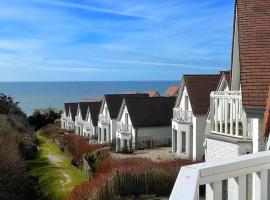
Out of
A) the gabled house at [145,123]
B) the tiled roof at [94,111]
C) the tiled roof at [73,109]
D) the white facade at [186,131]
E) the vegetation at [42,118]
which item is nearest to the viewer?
the white facade at [186,131]

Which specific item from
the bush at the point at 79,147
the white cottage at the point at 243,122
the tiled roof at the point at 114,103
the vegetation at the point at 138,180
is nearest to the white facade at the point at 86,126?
the tiled roof at the point at 114,103

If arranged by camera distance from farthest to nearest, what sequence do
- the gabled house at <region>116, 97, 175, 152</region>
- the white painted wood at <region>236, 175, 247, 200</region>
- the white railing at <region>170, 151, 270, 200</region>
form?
1. the gabled house at <region>116, 97, 175, 152</region>
2. the white painted wood at <region>236, 175, 247, 200</region>
3. the white railing at <region>170, 151, 270, 200</region>

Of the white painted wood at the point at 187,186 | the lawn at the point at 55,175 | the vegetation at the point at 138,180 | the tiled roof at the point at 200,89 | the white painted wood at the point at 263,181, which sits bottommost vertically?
the lawn at the point at 55,175

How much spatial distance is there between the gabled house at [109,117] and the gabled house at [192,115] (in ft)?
51.8

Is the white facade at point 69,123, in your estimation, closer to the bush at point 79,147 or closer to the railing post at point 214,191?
the bush at point 79,147

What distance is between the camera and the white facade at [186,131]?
33500 millimetres

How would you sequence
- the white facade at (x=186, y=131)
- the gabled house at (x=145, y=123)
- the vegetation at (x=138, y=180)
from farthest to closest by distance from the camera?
1. the gabled house at (x=145, y=123)
2. the white facade at (x=186, y=131)
3. the vegetation at (x=138, y=180)

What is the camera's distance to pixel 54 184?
1085 inches

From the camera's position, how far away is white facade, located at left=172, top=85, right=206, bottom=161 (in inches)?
1319

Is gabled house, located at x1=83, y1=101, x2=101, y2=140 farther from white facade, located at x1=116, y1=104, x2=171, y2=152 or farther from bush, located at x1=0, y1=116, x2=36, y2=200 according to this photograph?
bush, located at x1=0, y1=116, x2=36, y2=200

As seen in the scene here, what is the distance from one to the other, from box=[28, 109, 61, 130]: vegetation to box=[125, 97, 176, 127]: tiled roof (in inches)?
1643

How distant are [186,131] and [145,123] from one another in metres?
9.92

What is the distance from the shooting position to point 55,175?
101 ft

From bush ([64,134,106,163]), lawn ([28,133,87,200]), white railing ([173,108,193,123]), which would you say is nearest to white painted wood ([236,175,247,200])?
lawn ([28,133,87,200])
